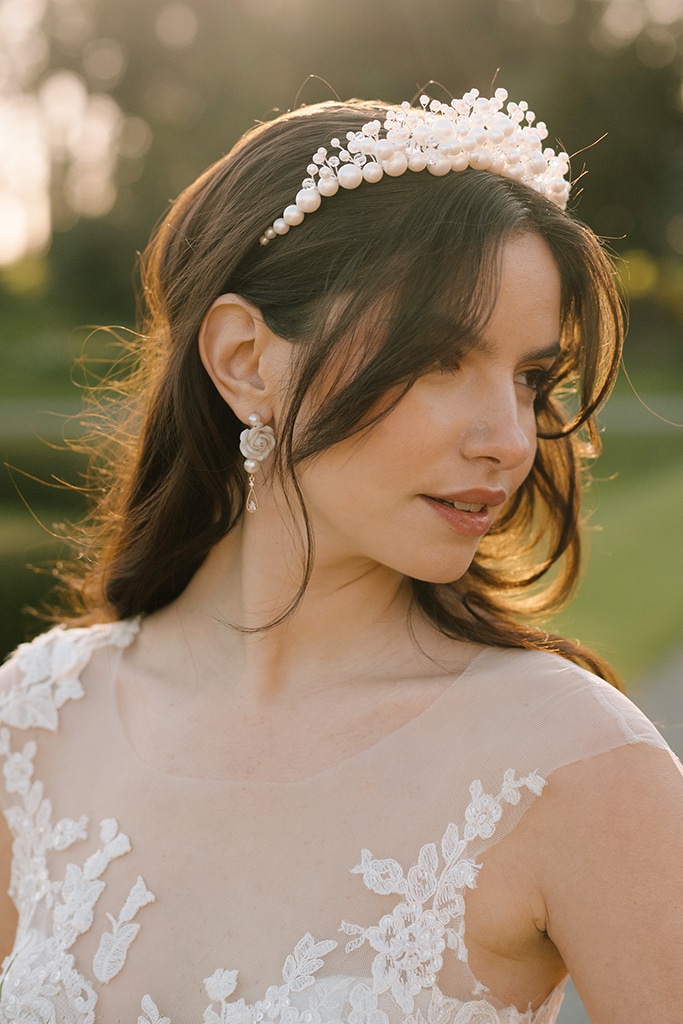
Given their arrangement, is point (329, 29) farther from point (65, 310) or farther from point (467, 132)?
point (467, 132)

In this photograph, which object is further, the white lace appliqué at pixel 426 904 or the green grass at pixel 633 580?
the green grass at pixel 633 580

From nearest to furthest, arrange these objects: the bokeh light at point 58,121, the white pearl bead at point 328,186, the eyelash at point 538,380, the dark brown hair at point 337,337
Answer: the dark brown hair at point 337,337, the white pearl bead at point 328,186, the eyelash at point 538,380, the bokeh light at point 58,121

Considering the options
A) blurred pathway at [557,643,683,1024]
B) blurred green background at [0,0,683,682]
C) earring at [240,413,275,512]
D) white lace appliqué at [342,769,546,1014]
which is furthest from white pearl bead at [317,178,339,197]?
blurred green background at [0,0,683,682]

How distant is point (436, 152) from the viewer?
2162 millimetres

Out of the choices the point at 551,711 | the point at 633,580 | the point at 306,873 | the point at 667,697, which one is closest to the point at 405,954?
the point at 306,873

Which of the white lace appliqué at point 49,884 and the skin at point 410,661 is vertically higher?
the skin at point 410,661

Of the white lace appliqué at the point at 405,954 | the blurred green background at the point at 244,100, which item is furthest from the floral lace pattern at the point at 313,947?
the blurred green background at the point at 244,100

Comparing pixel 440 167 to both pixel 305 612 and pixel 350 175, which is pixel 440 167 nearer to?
pixel 350 175

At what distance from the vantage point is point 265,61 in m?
22.7

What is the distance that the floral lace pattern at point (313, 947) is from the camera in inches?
77.1

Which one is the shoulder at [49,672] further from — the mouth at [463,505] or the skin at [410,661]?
the mouth at [463,505]

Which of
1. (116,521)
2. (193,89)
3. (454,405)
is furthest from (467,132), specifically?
(193,89)

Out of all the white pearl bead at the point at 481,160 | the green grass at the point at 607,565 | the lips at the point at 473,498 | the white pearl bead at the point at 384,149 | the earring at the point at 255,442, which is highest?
the white pearl bead at the point at 481,160

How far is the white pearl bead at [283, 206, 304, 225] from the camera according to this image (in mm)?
2199
